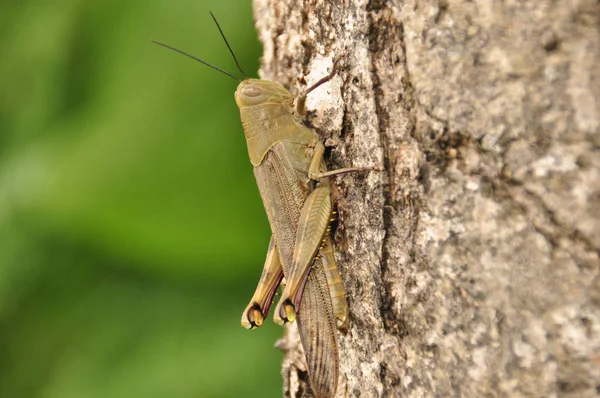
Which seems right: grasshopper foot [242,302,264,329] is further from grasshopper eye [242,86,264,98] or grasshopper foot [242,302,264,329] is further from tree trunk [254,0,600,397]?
grasshopper eye [242,86,264,98]

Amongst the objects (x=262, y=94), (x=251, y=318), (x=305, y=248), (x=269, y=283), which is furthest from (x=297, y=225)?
(x=262, y=94)

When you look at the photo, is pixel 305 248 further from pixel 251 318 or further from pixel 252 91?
pixel 252 91

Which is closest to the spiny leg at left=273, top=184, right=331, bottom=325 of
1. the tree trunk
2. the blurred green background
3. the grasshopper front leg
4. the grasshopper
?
the grasshopper

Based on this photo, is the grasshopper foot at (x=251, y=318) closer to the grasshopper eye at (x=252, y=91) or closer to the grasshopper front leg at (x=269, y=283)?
the grasshopper front leg at (x=269, y=283)

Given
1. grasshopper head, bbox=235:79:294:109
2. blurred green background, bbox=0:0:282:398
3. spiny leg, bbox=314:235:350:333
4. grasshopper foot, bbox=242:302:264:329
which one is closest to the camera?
spiny leg, bbox=314:235:350:333

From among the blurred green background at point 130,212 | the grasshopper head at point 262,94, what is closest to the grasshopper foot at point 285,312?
the grasshopper head at point 262,94

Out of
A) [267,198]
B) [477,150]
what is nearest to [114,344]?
[267,198]
